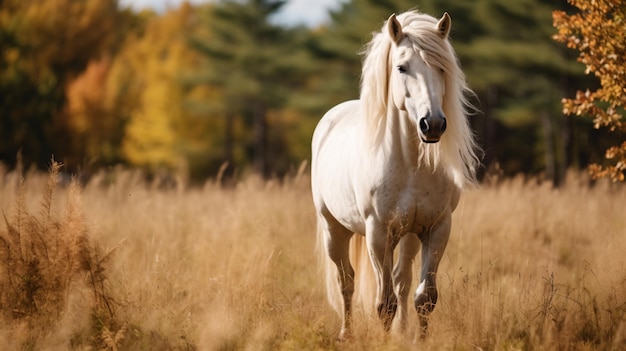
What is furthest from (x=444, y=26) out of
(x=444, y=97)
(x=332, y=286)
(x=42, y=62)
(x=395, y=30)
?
(x=42, y=62)

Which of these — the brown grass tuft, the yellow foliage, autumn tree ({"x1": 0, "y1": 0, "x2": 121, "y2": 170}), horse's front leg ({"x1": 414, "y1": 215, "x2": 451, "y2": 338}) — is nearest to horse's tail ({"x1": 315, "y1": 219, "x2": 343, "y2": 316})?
horse's front leg ({"x1": 414, "y1": 215, "x2": 451, "y2": 338})

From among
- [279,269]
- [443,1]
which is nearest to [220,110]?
[443,1]

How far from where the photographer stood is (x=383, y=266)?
4324 millimetres

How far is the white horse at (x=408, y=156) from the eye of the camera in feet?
13.2

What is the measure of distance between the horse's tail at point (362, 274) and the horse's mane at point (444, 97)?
1.22 meters

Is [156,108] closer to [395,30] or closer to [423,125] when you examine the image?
[395,30]

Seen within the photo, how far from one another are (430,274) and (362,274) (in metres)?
1.16

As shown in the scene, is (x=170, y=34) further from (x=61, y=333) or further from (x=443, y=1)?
(x=61, y=333)

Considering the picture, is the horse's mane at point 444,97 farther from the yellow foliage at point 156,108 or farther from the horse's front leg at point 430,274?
the yellow foliage at point 156,108

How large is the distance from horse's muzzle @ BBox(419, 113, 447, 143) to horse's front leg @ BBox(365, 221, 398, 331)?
0.78 m

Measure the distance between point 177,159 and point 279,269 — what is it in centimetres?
2424

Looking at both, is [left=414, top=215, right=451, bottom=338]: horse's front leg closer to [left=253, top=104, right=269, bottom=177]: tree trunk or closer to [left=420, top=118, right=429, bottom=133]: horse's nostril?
[left=420, top=118, right=429, bottom=133]: horse's nostril

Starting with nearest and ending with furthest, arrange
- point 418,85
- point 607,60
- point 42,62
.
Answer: point 418,85 < point 607,60 < point 42,62

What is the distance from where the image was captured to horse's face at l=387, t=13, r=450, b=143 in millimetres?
3742
